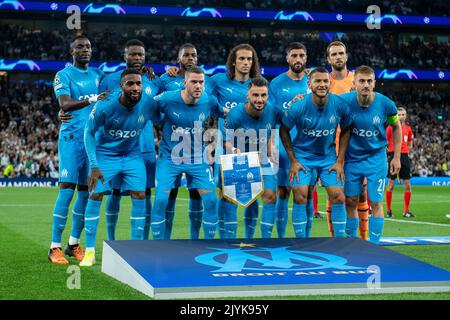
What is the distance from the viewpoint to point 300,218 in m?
8.16

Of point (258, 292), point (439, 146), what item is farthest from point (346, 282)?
point (439, 146)

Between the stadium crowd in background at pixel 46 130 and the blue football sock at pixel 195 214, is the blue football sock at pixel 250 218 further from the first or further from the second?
the stadium crowd in background at pixel 46 130

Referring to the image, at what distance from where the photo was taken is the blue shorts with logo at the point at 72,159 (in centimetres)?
832

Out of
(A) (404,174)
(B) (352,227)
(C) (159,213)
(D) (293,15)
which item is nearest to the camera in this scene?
(C) (159,213)

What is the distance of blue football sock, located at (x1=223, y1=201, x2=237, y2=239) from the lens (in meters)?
8.40

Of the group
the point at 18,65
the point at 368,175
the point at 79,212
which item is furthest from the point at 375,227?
the point at 18,65

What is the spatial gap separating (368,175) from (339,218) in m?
0.64

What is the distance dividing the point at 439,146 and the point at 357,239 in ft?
105

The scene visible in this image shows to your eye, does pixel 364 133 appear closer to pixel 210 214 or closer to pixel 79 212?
pixel 210 214

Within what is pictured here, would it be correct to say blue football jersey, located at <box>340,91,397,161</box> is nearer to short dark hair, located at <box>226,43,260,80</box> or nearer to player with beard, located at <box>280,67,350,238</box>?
player with beard, located at <box>280,67,350,238</box>

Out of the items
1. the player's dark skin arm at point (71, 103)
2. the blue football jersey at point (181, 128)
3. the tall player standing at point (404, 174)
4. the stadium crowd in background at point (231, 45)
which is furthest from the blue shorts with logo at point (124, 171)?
the stadium crowd in background at point (231, 45)

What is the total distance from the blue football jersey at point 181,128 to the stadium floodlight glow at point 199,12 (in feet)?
103
